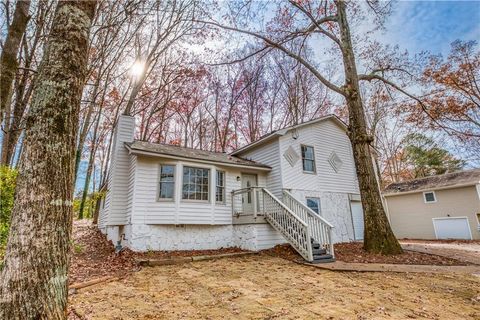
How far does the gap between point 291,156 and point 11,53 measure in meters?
10.5

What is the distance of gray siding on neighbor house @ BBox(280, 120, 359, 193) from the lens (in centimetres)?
1209

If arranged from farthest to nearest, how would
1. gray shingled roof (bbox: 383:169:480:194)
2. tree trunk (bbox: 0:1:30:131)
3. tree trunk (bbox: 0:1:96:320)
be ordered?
gray shingled roof (bbox: 383:169:480:194) < tree trunk (bbox: 0:1:30:131) < tree trunk (bbox: 0:1:96:320)

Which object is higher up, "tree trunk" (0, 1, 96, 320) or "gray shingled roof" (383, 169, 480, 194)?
"gray shingled roof" (383, 169, 480, 194)

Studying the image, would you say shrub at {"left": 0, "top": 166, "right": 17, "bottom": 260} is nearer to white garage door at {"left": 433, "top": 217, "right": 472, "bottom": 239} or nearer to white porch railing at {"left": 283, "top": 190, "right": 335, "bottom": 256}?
white porch railing at {"left": 283, "top": 190, "right": 335, "bottom": 256}

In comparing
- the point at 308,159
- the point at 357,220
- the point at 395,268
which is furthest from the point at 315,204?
the point at 395,268

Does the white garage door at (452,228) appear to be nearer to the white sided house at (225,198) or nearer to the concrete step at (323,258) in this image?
the white sided house at (225,198)

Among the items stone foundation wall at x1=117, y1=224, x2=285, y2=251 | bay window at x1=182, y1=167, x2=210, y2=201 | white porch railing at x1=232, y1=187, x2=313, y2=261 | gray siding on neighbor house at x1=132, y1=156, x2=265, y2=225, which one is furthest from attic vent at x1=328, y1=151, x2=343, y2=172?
bay window at x1=182, y1=167, x2=210, y2=201

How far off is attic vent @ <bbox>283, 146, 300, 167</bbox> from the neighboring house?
11.5 meters

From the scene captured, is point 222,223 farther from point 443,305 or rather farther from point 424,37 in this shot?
point 424,37

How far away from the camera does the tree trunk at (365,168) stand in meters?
8.98

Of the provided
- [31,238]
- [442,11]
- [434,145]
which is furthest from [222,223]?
[434,145]

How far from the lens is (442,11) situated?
10711 mm

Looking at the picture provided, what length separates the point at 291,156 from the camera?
40.3 ft

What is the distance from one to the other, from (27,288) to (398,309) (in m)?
4.87
